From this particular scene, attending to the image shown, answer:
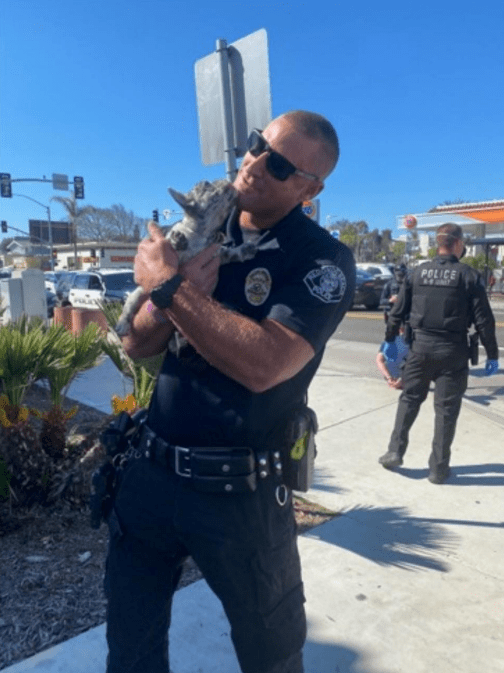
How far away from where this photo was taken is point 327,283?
151 cm

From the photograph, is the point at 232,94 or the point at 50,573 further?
the point at 232,94

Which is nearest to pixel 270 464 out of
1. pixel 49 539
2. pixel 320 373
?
pixel 49 539

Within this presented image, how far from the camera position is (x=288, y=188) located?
5.44 feet

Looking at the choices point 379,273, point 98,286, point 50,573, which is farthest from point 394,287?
point 379,273

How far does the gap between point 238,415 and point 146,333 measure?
41 centimetres

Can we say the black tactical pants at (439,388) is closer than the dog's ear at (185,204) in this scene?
No

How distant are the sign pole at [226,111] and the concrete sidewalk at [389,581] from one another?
223 cm

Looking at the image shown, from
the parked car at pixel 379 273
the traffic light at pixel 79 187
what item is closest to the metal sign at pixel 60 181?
the traffic light at pixel 79 187

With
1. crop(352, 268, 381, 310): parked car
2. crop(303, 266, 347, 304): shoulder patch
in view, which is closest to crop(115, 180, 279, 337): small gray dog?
crop(303, 266, 347, 304): shoulder patch

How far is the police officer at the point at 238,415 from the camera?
1.44 meters

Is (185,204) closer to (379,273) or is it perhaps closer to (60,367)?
(60,367)

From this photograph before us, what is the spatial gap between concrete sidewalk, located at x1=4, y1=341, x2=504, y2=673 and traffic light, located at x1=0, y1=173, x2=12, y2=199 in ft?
95.9

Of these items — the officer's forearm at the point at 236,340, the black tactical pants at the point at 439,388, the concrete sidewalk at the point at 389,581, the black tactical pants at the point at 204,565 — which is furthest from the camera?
the black tactical pants at the point at 439,388

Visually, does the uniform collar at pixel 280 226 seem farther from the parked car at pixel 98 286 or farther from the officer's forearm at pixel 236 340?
the parked car at pixel 98 286
